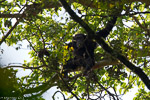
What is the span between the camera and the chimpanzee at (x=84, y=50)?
5309mm

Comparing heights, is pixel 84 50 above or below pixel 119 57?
above

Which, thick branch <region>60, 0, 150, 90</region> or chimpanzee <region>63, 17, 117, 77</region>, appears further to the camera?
chimpanzee <region>63, 17, 117, 77</region>

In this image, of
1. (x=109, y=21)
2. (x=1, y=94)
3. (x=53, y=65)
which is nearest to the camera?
(x=1, y=94)

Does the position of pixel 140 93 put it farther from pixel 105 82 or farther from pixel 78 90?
pixel 78 90

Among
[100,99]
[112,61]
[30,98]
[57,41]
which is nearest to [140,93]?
[112,61]

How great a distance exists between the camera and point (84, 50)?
6562mm

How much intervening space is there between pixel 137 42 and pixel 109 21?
0.80 metres

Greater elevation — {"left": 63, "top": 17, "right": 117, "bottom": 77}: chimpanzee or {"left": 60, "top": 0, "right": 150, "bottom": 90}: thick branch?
{"left": 63, "top": 17, "right": 117, "bottom": 77}: chimpanzee

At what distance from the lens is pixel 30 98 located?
1728 millimetres

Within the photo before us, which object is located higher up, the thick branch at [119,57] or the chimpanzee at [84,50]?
the chimpanzee at [84,50]

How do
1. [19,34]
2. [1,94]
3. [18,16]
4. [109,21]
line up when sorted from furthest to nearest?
[19,34], [18,16], [109,21], [1,94]

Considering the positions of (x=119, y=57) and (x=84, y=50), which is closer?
(x=119, y=57)

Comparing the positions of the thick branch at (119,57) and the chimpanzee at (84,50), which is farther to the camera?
the chimpanzee at (84,50)

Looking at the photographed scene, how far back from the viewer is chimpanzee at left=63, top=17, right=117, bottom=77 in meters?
5.31
